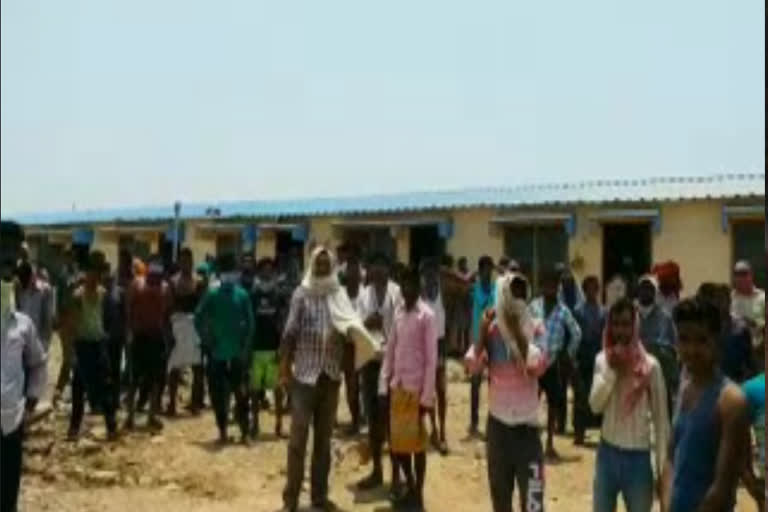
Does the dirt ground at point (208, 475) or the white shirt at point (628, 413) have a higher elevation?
the white shirt at point (628, 413)

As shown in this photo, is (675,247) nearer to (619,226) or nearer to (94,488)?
(619,226)

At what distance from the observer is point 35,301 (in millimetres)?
9375

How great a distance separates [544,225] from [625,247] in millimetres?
1559

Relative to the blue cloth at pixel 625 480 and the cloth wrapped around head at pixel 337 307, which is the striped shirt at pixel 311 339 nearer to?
the cloth wrapped around head at pixel 337 307

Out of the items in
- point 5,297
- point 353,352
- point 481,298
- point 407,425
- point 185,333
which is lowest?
point 407,425

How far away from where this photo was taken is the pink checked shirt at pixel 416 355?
802cm

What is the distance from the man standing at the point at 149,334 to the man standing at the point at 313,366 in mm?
3402

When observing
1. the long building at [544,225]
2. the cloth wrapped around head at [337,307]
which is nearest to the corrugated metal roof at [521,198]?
the long building at [544,225]

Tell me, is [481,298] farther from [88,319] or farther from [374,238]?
[374,238]

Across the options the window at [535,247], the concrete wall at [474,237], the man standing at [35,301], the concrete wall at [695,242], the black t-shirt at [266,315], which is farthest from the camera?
the concrete wall at [474,237]

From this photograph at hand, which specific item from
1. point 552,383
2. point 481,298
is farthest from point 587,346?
point 481,298

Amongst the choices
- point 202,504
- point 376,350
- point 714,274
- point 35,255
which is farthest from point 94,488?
point 35,255

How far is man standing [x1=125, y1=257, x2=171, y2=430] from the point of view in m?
11.3

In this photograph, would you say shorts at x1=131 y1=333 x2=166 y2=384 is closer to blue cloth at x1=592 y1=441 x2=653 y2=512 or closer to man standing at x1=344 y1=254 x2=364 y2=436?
man standing at x1=344 y1=254 x2=364 y2=436
